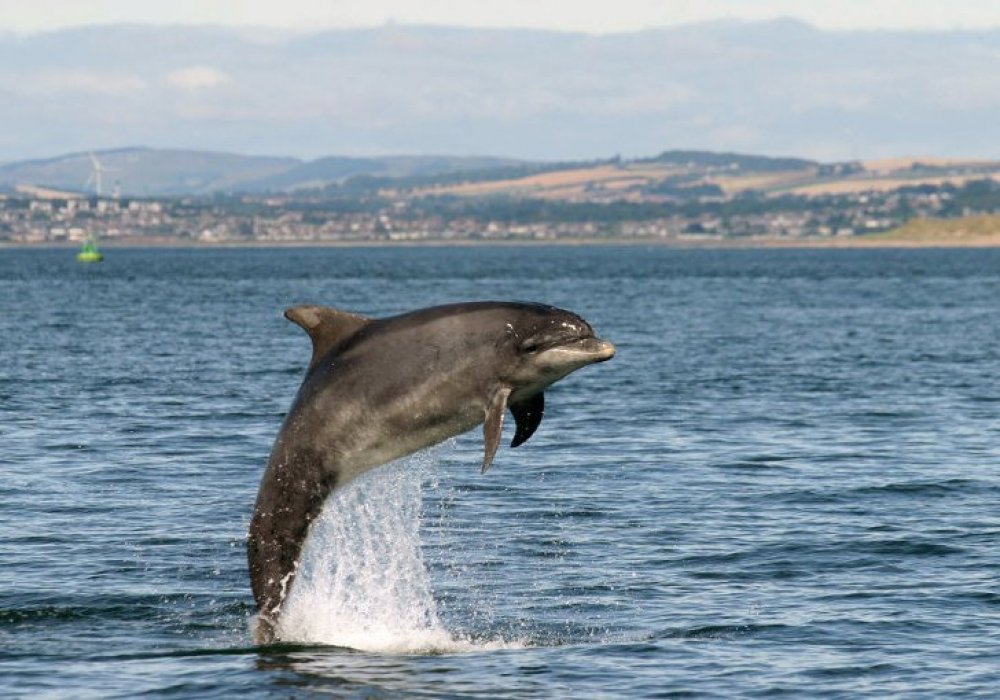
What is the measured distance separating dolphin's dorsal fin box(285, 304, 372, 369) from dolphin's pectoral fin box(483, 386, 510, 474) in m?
1.78

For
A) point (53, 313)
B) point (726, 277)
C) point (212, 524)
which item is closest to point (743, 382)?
point (212, 524)

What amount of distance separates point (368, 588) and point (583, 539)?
16.4ft

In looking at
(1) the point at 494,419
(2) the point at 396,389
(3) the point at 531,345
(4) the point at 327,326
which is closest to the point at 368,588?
(4) the point at 327,326

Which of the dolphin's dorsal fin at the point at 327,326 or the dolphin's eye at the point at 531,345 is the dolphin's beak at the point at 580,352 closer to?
the dolphin's eye at the point at 531,345

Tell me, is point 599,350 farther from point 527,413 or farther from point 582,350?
point 527,413

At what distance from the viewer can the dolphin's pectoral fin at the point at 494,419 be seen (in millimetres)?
16411

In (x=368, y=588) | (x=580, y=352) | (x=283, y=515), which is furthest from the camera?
(x=368, y=588)

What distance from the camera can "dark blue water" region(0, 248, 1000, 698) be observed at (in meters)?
19.1

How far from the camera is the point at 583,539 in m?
26.8

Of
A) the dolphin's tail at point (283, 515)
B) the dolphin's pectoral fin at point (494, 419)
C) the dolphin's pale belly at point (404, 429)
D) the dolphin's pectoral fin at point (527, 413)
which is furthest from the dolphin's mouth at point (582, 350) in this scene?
the dolphin's tail at point (283, 515)

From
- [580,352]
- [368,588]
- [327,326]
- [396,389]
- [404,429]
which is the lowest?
[368,588]

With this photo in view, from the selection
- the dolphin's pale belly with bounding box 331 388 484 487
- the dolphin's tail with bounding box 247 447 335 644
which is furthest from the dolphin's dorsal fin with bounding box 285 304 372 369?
the dolphin's tail with bounding box 247 447 335 644

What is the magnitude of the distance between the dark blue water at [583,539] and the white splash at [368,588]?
19cm

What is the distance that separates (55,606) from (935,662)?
10.9 meters
